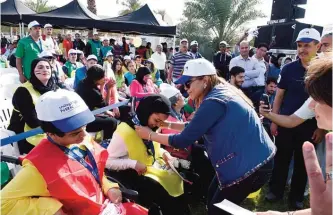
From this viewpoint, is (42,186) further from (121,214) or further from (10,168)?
(10,168)

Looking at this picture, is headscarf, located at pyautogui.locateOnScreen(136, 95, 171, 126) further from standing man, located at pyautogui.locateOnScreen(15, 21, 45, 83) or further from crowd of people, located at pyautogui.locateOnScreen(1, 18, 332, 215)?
standing man, located at pyautogui.locateOnScreen(15, 21, 45, 83)

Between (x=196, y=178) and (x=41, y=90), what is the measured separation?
1.85m

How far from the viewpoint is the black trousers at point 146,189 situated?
2404 mm

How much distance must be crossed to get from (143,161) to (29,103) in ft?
4.50

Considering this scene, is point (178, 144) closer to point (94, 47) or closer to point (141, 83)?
point (141, 83)

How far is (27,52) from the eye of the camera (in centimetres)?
553

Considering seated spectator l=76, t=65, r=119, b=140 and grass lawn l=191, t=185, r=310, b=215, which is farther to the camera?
seated spectator l=76, t=65, r=119, b=140

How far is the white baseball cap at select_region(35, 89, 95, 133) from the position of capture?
1.57m

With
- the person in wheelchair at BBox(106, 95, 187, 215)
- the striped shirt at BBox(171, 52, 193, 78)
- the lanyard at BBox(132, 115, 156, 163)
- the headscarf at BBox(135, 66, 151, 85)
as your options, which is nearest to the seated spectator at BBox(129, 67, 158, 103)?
the headscarf at BBox(135, 66, 151, 85)

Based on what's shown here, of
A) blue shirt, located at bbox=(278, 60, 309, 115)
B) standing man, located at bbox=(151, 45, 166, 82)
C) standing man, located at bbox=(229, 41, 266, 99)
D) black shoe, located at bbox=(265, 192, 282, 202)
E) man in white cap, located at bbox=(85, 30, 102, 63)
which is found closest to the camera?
blue shirt, located at bbox=(278, 60, 309, 115)

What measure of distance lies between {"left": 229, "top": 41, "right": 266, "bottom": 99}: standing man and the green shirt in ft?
11.5

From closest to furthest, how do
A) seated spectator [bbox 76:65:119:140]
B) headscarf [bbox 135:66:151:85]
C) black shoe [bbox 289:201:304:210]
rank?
black shoe [bbox 289:201:304:210] < seated spectator [bbox 76:65:119:140] < headscarf [bbox 135:66:151:85]

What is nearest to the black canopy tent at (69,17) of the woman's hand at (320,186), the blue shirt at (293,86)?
the blue shirt at (293,86)

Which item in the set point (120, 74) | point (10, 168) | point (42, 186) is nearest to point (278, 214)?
point (42, 186)
